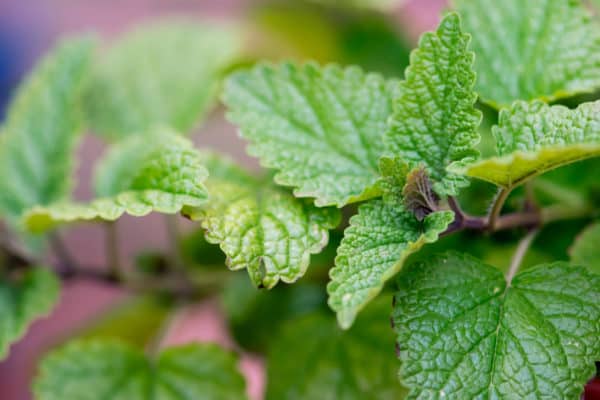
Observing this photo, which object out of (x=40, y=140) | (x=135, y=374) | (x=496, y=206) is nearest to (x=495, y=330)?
(x=496, y=206)

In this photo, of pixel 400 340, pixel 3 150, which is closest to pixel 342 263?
pixel 400 340

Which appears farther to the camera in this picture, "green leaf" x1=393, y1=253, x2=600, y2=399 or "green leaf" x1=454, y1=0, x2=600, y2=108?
"green leaf" x1=454, y1=0, x2=600, y2=108

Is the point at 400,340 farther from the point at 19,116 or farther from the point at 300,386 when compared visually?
the point at 19,116

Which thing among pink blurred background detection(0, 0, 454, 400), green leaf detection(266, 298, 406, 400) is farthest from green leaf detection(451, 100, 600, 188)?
pink blurred background detection(0, 0, 454, 400)

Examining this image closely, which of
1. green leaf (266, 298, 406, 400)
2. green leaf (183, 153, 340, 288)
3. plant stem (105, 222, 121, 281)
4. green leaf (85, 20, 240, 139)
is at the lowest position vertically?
green leaf (266, 298, 406, 400)

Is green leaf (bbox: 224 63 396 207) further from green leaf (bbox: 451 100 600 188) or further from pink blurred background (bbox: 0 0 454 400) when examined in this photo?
pink blurred background (bbox: 0 0 454 400)

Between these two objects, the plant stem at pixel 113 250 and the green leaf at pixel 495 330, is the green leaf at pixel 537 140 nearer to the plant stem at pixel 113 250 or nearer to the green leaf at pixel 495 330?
the green leaf at pixel 495 330

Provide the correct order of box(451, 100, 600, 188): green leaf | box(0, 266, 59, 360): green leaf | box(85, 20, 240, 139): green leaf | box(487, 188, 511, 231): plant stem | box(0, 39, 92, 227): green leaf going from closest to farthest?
box(451, 100, 600, 188): green leaf < box(487, 188, 511, 231): plant stem < box(0, 266, 59, 360): green leaf < box(0, 39, 92, 227): green leaf < box(85, 20, 240, 139): green leaf

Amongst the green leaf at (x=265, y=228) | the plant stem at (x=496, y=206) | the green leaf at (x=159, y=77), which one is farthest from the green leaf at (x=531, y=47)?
the green leaf at (x=159, y=77)

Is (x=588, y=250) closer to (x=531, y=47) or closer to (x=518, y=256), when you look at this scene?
(x=518, y=256)

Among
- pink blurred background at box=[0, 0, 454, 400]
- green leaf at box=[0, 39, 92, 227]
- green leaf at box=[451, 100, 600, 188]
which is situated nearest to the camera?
green leaf at box=[451, 100, 600, 188]
